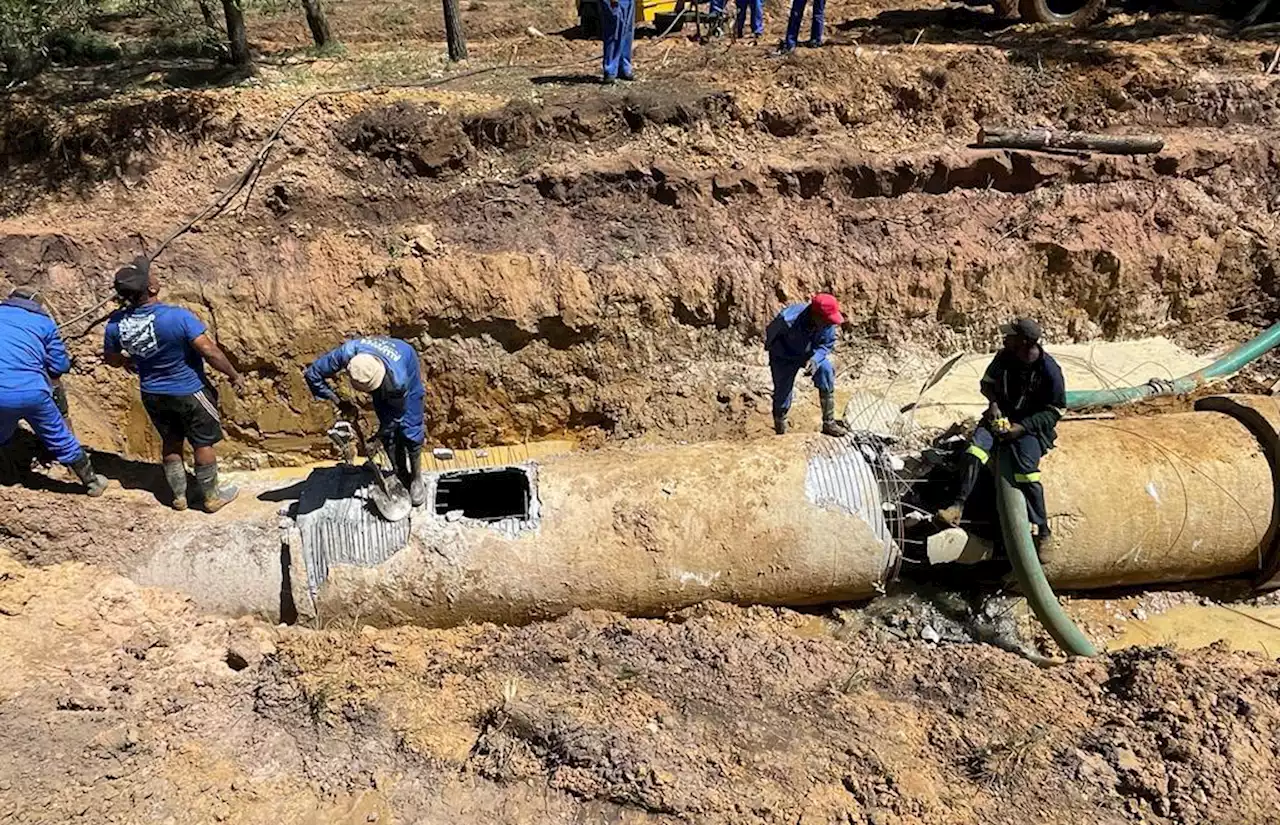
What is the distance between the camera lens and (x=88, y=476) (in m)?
6.23

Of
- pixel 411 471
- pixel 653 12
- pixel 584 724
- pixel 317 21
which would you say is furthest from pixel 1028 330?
pixel 653 12

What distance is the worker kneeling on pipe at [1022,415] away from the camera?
586 cm

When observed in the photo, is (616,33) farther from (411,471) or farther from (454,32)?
(411,471)

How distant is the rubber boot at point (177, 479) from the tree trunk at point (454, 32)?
7.40 m

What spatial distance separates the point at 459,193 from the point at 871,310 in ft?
16.1

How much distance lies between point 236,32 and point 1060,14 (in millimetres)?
12867

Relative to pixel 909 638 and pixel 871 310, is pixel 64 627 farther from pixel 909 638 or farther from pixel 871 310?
pixel 871 310

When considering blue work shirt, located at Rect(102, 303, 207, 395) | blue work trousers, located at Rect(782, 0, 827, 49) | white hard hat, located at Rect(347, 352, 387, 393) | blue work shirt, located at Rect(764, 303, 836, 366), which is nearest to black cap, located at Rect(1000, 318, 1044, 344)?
blue work shirt, located at Rect(764, 303, 836, 366)

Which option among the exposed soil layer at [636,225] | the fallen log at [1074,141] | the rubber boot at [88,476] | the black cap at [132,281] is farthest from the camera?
the fallen log at [1074,141]

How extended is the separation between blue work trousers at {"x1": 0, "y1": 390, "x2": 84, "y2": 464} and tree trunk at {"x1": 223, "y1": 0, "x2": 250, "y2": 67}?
6036 mm

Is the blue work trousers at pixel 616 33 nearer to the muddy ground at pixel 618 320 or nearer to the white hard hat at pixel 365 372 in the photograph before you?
the muddy ground at pixel 618 320

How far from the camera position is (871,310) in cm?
951

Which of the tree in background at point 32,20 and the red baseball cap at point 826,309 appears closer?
the red baseball cap at point 826,309

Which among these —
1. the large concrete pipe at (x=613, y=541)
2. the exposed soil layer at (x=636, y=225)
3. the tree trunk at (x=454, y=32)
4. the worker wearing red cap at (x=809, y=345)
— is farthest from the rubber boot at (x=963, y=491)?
the tree trunk at (x=454, y=32)
